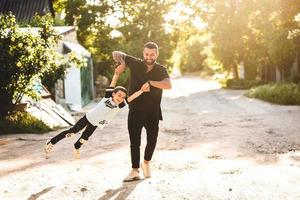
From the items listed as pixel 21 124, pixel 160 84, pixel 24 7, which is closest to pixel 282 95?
pixel 21 124

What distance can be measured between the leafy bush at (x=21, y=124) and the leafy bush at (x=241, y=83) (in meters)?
22.8

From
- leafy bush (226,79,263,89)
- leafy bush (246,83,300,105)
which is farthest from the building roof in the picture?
leafy bush (226,79,263,89)

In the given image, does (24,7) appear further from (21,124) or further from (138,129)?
(138,129)

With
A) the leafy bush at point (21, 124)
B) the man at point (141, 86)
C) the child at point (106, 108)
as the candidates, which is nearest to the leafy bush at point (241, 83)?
the leafy bush at point (21, 124)

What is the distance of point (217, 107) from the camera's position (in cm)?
1964

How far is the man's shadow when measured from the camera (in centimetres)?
564

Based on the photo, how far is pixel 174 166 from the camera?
753 centimetres

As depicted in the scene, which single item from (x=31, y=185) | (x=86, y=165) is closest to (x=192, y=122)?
(x=86, y=165)

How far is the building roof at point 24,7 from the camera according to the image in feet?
90.8

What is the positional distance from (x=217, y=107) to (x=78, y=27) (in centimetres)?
1606

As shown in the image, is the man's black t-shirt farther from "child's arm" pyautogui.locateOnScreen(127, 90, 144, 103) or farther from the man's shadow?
the man's shadow

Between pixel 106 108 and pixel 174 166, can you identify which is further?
pixel 174 166

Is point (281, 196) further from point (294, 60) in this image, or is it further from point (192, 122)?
point (294, 60)

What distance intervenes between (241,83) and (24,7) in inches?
650
